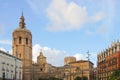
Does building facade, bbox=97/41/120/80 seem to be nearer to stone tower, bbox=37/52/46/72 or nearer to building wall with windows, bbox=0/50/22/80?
building wall with windows, bbox=0/50/22/80

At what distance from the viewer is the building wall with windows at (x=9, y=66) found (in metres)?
73.8

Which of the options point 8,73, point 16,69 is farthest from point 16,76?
point 8,73

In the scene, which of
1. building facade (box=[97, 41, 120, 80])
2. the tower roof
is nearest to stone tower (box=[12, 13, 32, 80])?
the tower roof

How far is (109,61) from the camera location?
92250mm

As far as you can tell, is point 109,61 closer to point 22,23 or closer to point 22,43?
point 22,43

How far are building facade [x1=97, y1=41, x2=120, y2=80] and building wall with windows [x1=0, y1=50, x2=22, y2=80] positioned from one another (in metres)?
29.0

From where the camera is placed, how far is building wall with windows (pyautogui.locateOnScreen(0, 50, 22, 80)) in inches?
2904

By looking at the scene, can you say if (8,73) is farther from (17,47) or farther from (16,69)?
(17,47)

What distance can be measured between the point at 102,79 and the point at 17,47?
137ft

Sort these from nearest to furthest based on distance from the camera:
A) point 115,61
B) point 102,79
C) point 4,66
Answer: point 4,66, point 115,61, point 102,79

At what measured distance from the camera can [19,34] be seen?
119438 millimetres

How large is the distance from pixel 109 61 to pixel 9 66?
33060 mm

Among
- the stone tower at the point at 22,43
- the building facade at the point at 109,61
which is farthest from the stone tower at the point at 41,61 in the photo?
the building facade at the point at 109,61

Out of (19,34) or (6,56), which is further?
(19,34)
